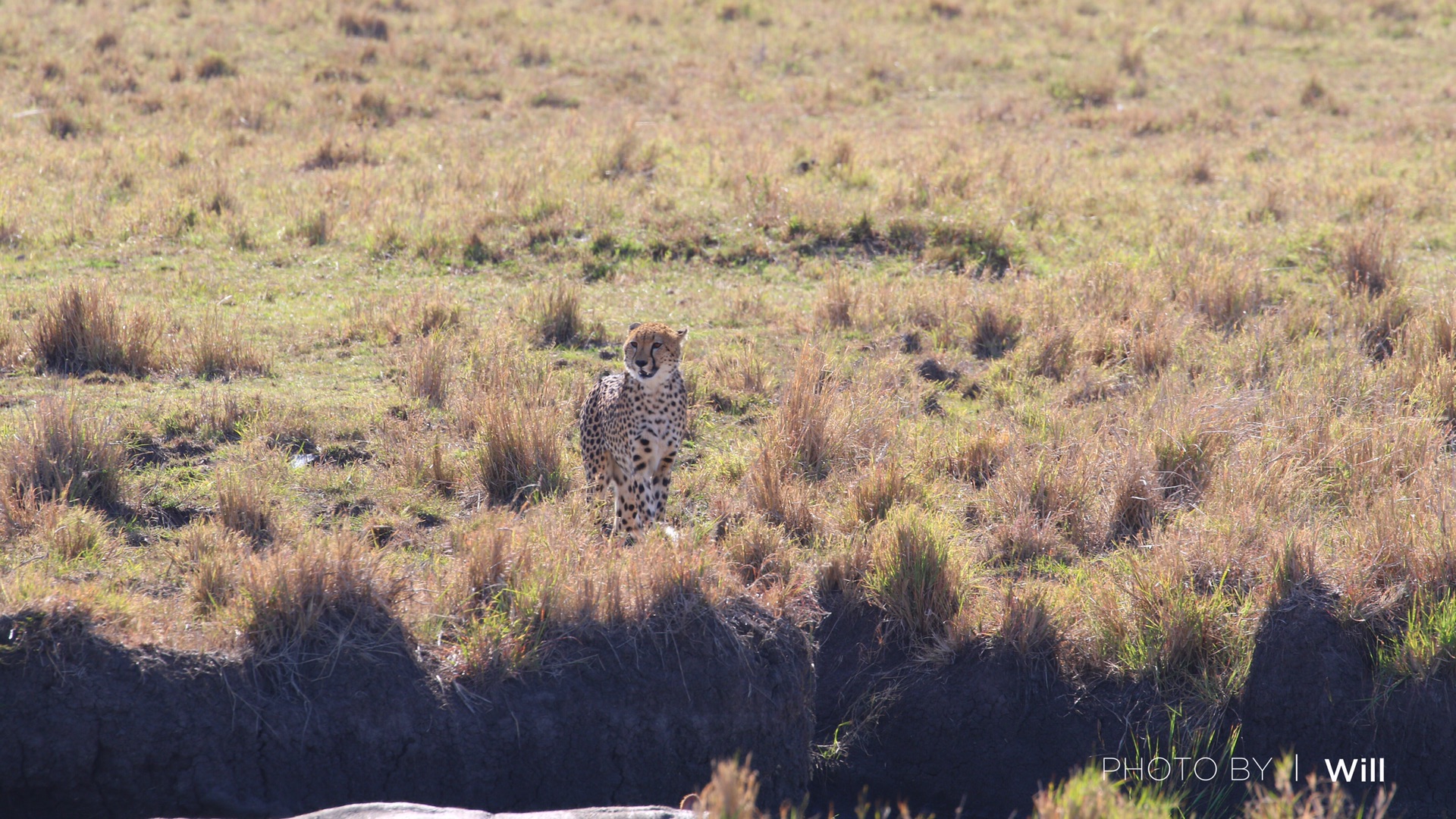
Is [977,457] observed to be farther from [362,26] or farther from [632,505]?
[362,26]

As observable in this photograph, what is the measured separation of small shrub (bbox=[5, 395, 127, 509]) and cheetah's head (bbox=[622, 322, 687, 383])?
8.24 ft

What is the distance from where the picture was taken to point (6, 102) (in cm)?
1371

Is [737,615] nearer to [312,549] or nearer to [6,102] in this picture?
[312,549]

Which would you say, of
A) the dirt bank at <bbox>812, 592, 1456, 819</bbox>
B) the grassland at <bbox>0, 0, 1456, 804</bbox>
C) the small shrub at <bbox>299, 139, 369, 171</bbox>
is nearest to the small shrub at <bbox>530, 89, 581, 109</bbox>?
the grassland at <bbox>0, 0, 1456, 804</bbox>

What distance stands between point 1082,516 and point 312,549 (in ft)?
12.0

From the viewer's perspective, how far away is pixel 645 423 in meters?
6.09

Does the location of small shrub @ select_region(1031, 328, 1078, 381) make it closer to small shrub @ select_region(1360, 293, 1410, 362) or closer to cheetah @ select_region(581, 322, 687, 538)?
small shrub @ select_region(1360, 293, 1410, 362)

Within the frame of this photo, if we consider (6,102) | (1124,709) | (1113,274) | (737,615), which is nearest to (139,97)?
(6,102)

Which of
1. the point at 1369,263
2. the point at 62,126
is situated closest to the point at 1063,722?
the point at 1369,263

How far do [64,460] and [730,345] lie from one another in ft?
13.2

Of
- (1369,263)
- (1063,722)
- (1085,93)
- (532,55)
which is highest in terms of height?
(532,55)

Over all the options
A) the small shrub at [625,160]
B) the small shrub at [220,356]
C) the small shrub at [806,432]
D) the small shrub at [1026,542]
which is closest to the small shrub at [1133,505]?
the small shrub at [1026,542]

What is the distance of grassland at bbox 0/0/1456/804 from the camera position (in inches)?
220

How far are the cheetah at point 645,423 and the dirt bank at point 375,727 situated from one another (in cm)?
101
